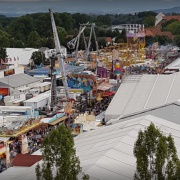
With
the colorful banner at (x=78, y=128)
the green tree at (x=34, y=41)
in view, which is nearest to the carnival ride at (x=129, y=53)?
the green tree at (x=34, y=41)

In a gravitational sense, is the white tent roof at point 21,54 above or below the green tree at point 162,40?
below

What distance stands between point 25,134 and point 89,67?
5.79 metres

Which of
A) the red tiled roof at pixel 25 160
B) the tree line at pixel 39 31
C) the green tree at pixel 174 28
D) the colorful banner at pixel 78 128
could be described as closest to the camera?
the red tiled roof at pixel 25 160

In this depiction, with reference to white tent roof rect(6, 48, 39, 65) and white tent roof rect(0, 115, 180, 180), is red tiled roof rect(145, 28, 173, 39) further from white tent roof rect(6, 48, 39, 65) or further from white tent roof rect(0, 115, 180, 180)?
white tent roof rect(0, 115, 180, 180)

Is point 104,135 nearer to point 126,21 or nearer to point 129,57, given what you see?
point 129,57

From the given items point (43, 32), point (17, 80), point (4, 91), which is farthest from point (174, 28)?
point (4, 91)

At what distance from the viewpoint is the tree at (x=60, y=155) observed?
2.52 m

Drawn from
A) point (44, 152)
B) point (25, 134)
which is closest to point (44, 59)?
point (25, 134)

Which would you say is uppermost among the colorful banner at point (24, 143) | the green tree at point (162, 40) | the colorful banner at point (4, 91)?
the green tree at point (162, 40)

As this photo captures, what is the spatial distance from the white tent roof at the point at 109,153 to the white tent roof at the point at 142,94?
1464 mm

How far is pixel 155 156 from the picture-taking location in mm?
2582

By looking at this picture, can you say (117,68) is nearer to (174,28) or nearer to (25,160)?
(25,160)

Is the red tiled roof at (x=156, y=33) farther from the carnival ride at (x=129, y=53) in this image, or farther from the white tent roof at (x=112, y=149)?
the white tent roof at (x=112, y=149)

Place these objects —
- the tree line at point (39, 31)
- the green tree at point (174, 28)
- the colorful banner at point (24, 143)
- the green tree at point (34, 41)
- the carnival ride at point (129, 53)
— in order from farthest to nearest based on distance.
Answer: the green tree at point (174, 28)
the green tree at point (34, 41)
the tree line at point (39, 31)
the carnival ride at point (129, 53)
the colorful banner at point (24, 143)
